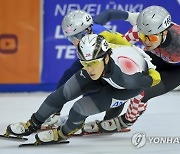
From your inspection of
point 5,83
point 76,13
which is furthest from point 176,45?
point 5,83

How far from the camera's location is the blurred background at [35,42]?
21.4 feet

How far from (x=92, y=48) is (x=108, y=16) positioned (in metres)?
1.26

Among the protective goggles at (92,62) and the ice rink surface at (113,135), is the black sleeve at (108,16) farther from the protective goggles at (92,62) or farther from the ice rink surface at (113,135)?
the protective goggles at (92,62)

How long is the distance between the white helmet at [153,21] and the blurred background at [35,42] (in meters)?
2.31

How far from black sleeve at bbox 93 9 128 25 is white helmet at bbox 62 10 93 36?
25cm

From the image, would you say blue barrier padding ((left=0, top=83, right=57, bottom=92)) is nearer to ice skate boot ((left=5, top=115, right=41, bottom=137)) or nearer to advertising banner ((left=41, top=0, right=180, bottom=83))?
advertising banner ((left=41, top=0, right=180, bottom=83))

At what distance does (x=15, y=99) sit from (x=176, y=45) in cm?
222

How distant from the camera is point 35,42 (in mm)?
→ 6582

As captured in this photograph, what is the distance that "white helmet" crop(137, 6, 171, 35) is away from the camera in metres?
4.31

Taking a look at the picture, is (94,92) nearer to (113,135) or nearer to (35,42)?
(113,135)

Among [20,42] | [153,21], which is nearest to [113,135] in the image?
[153,21]

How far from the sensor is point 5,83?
660 cm

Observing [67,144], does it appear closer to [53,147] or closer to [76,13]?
[53,147]

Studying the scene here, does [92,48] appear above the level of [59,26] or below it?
above
